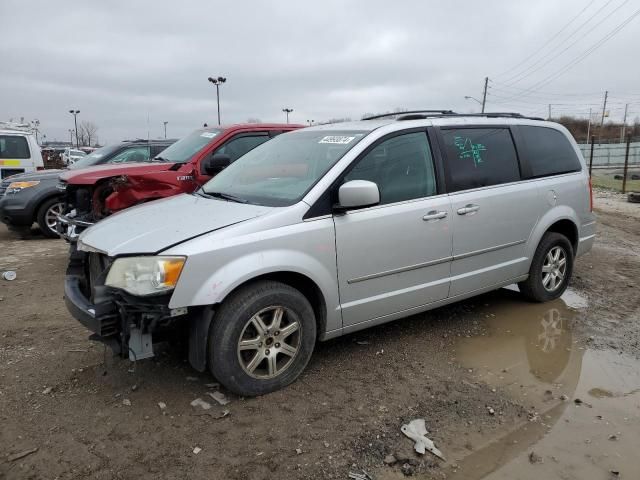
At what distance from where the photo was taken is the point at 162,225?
337 centimetres

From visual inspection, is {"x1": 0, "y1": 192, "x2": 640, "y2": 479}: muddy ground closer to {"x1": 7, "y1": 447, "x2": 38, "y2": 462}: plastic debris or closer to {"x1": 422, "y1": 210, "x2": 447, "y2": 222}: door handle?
{"x1": 7, "y1": 447, "x2": 38, "y2": 462}: plastic debris

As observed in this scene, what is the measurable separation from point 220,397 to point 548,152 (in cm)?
394

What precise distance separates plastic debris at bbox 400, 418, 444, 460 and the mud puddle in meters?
0.16

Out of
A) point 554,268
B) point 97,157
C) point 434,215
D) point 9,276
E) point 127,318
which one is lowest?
point 9,276

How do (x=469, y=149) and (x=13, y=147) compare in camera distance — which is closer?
(x=469, y=149)

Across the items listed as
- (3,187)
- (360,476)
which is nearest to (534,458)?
(360,476)

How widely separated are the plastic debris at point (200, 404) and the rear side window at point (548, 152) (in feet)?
11.8

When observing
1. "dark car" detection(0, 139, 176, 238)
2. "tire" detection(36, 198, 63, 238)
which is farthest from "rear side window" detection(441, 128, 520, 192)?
"tire" detection(36, 198, 63, 238)

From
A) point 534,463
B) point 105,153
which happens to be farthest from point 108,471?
point 105,153

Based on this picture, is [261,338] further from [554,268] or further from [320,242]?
[554,268]

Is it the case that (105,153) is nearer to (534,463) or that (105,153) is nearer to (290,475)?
(290,475)

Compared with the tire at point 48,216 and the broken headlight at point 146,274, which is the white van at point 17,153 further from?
the broken headlight at point 146,274

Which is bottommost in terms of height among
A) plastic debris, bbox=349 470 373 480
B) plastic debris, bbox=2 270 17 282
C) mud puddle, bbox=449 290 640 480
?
mud puddle, bbox=449 290 640 480

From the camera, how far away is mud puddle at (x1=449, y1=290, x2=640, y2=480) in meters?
2.71
